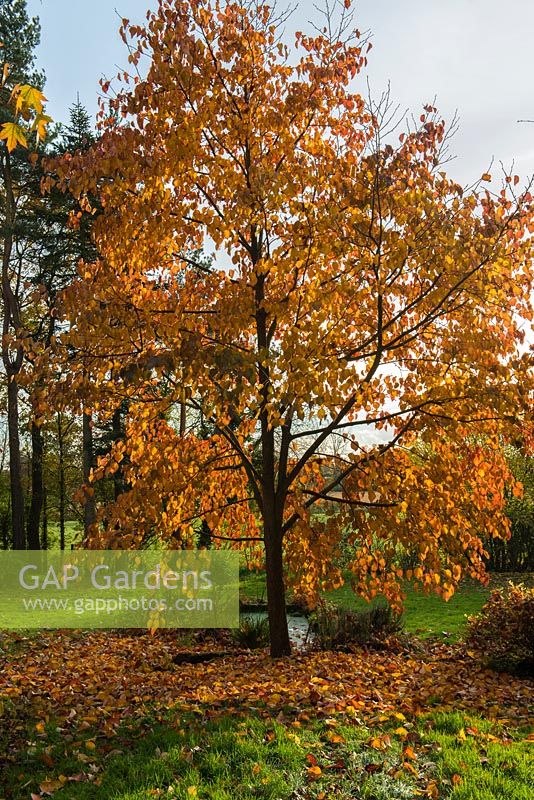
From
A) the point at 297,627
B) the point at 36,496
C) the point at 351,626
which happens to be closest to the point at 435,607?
the point at 297,627

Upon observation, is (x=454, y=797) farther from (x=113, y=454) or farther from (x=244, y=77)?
(x=244, y=77)

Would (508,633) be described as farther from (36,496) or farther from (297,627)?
(36,496)

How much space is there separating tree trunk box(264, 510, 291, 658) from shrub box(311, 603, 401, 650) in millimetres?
1244

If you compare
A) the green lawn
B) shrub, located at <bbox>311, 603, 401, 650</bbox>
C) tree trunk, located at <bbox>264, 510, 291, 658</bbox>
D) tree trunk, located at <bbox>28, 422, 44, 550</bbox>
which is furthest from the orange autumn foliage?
tree trunk, located at <bbox>28, 422, 44, 550</bbox>

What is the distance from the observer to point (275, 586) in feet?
22.2

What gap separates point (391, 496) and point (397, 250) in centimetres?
240

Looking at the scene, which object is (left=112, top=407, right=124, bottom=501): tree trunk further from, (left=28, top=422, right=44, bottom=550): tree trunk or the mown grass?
the mown grass

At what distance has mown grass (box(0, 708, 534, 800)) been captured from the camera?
327 centimetres

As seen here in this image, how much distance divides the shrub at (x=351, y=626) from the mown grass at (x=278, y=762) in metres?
3.84

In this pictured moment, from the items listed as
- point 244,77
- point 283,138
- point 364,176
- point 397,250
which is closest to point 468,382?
point 397,250

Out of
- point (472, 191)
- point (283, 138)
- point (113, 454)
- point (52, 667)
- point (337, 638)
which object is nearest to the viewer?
point (472, 191)

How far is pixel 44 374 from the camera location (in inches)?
222

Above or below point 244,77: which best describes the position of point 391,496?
below

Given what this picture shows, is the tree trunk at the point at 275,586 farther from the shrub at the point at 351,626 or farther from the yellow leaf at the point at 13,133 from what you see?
the yellow leaf at the point at 13,133
